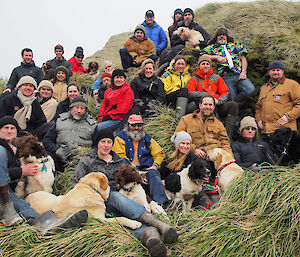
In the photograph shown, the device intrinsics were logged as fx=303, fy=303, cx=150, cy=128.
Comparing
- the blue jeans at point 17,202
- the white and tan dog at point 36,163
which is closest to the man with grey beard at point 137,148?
the white and tan dog at point 36,163

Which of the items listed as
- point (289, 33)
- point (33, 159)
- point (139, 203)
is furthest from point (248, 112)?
point (33, 159)

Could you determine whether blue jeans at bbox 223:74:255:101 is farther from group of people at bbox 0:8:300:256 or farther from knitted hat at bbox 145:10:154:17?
knitted hat at bbox 145:10:154:17

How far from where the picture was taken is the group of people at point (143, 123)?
3.97m

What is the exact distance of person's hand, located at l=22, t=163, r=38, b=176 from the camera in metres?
4.15

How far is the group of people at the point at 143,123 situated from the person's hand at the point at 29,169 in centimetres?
1

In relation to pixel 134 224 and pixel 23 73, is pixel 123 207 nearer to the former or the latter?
pixel 134 224

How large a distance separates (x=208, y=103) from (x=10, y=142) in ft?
11.2

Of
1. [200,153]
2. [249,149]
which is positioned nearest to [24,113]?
[200,153]

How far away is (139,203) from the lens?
13.4ft

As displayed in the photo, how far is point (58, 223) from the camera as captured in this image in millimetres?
3352

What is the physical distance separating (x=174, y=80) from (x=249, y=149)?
2.50 m

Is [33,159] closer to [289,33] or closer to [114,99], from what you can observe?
[114,99]

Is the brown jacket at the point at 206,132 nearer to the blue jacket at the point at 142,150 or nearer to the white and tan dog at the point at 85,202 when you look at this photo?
the blue jacket at the point at 142,150

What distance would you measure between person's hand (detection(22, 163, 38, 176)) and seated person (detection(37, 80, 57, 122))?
2707 millimetres
